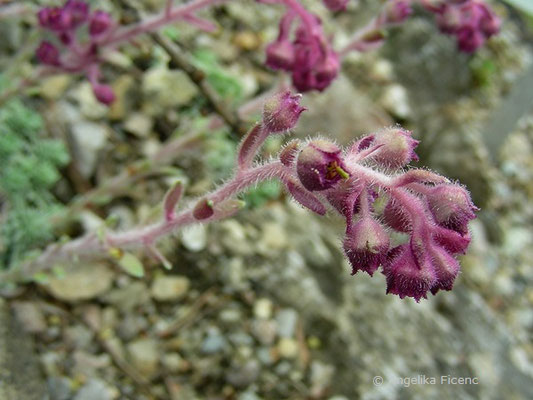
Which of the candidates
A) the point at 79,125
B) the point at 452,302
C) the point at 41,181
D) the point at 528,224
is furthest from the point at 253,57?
the point at 528,224

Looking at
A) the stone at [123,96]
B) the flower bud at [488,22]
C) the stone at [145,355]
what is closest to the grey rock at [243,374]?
the stone at [145,355]

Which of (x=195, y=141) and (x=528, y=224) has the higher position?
(x=195, y=141)

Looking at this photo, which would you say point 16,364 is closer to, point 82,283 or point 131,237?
point 82,283

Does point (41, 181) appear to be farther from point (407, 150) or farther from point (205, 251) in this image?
point (407, 150)

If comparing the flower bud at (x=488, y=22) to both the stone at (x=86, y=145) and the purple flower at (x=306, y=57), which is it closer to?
the purple flower at (x=306, y=57)

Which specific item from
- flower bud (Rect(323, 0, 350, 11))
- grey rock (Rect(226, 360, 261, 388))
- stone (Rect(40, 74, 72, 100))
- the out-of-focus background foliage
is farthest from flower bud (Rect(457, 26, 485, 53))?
stone (Rect(40, 74, 72, 100))
